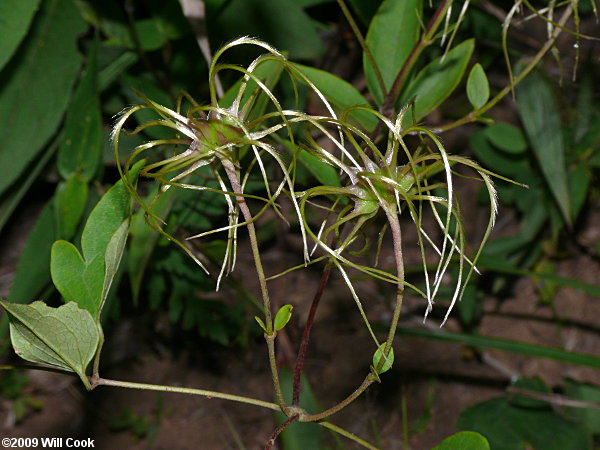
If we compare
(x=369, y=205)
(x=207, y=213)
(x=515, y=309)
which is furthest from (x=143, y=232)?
(x=515, y=309)

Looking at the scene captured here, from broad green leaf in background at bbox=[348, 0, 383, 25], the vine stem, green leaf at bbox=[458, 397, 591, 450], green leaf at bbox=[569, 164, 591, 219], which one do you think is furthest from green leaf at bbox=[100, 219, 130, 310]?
green leaf at bbox=[569, 164, 591, 219]

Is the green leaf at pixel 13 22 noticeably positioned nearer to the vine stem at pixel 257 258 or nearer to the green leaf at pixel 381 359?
the vine stem at pixel 257 258

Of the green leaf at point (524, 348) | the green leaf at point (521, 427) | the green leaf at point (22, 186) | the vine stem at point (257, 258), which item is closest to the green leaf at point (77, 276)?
the vine stem at point (257, 258)

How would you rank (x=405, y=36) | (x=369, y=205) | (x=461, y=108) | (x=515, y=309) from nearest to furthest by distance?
(x=369, y=205), (x=405, y=36), (x=461, y=108), (x=515, y=309)

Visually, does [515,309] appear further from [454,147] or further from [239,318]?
[239,318]

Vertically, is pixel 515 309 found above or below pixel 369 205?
below

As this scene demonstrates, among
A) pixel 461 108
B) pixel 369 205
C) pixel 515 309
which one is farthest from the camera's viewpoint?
pixel 515 309
